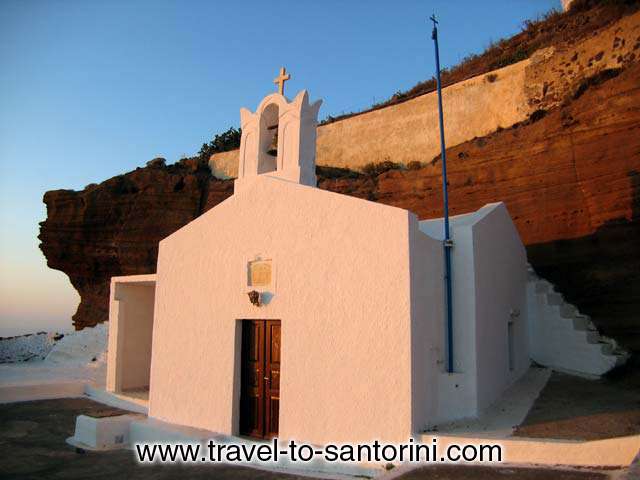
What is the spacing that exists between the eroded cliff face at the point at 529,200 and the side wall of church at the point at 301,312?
5916 mm

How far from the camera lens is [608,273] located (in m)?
11.4

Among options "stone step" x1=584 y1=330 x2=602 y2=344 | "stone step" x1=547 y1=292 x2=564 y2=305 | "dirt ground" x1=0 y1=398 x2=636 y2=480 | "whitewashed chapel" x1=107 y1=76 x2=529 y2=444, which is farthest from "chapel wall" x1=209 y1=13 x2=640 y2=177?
"dirt ground" x1=0 y1=398 x2=636 y2=480

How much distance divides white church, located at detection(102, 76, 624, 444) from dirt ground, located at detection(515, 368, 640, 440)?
802 millimetres

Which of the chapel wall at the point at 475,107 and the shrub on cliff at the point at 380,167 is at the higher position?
the chapel wall at the point at 475,107

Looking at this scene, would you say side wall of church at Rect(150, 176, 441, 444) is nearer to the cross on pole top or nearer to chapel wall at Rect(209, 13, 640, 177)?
the cross on pole top

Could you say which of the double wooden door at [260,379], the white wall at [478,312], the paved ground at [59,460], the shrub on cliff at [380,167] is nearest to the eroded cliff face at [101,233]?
the shrub on cliff at [380,167]

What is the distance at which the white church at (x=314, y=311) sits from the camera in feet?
22.7

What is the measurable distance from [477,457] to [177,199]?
59.5 feet

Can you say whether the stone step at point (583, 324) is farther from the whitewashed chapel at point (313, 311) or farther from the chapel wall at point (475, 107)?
the chapel wall at point (475, 107)

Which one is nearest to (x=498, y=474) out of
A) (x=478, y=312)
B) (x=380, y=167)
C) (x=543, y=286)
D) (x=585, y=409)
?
(x=478, y=312)

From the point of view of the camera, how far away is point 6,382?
13344 mm

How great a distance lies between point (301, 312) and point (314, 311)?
0.79 ft

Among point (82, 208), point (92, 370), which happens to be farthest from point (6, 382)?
point (82, 208)

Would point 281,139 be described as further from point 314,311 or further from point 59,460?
point 59,460
